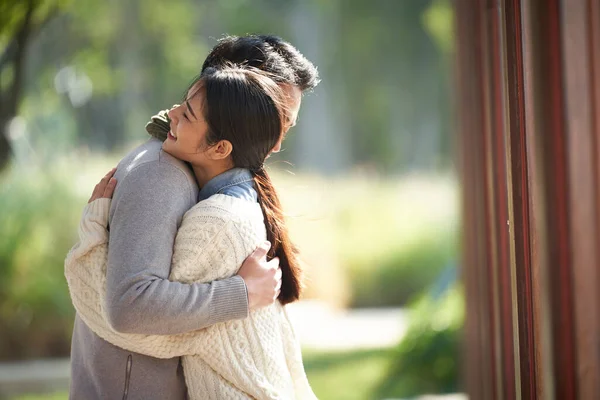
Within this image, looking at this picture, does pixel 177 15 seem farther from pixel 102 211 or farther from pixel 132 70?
pixel 102 211

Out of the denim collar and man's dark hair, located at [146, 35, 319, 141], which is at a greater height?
man's dark hair, located at [146, 35, 319, 141]

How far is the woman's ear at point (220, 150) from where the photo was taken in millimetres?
2014

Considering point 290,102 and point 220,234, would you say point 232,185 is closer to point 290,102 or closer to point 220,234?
point 220,234

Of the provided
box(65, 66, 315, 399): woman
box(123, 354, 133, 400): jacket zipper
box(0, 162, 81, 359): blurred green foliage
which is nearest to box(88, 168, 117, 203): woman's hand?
box(65, 66, 315, 399): woman

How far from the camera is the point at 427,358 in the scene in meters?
5.56

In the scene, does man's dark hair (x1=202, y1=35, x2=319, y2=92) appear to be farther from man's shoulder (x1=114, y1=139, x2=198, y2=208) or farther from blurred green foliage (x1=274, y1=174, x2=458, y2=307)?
blurred green foliage (x1=274, y1=174, x2=458, y2=307)

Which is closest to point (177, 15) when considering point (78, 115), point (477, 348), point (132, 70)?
point (132, 70)

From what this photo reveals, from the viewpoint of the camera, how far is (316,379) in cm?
570

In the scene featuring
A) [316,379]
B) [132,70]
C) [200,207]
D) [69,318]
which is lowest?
[316,379]

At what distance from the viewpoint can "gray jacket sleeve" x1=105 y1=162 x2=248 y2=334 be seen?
180cm

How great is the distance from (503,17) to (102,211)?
1.19 m

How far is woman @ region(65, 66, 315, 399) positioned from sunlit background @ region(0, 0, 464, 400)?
366 millimetres

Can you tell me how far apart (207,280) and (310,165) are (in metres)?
12.2

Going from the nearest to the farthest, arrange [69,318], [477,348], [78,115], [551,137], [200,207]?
[551,137]
[200,207]
[477,348]
[69,318]
[78,115]
